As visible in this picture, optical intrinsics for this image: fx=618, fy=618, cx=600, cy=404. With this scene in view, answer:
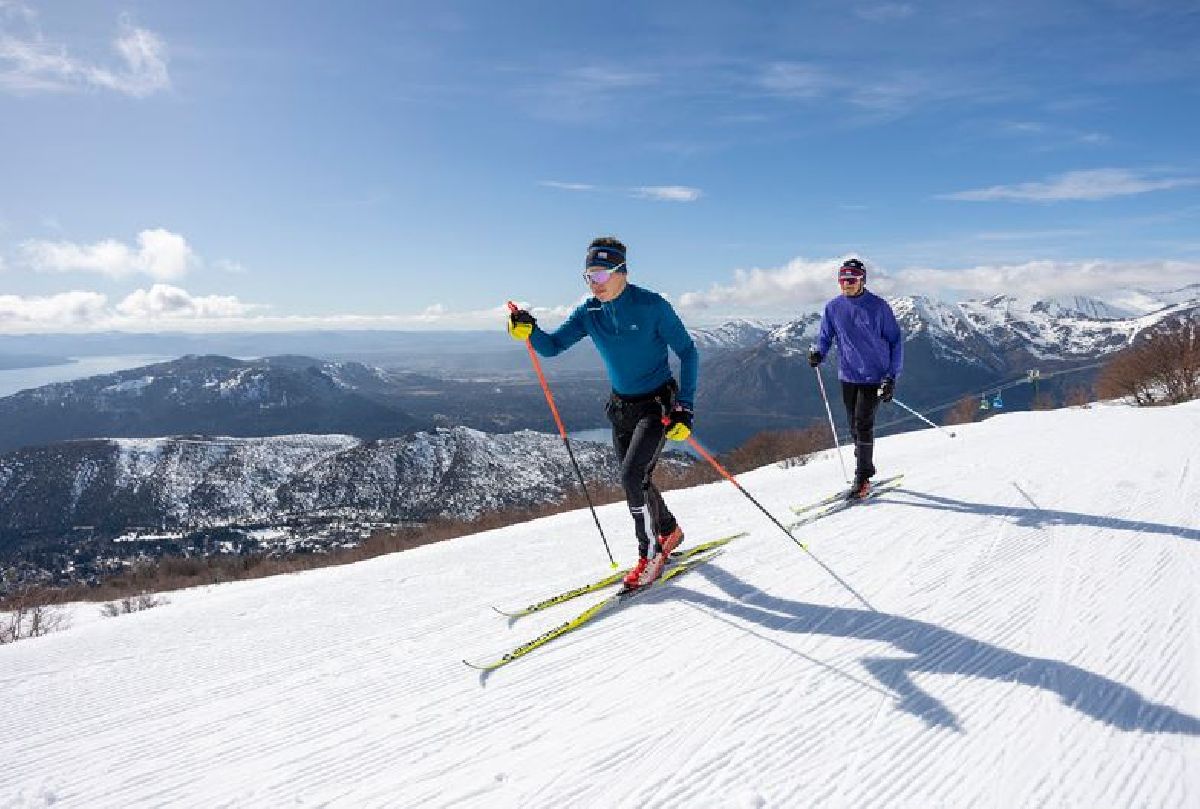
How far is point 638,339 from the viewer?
527 centimetres

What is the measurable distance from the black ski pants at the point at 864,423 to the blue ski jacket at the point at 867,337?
0.44 feet

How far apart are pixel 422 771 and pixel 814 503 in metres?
6.33

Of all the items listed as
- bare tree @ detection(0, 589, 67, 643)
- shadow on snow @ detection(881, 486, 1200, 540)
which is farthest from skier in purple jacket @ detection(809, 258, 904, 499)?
bare tree @ detection(0, 589, 67, 643)

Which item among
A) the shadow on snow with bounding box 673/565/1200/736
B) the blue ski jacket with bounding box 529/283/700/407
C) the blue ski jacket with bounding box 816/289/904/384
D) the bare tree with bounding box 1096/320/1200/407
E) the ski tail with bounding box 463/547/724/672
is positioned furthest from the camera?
the bare tree with bounding box 1096/320/1200/407

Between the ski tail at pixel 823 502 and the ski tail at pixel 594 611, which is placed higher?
the ski tail at pixel 823 502

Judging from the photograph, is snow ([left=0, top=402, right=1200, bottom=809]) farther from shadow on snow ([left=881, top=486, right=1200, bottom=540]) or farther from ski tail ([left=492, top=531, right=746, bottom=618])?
ski tail ([left=492, top=531, right=746, bottom=618])

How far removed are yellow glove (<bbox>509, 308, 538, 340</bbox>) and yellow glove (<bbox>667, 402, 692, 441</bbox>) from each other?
5.13ft

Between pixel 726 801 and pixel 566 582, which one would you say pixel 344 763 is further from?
pixel 566 582

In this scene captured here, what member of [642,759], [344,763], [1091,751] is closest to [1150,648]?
[1091,751]

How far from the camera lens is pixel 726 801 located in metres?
2.64

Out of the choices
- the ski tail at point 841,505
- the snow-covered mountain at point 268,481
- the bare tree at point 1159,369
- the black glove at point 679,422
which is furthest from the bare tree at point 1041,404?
the snow-covered mountain at point 268,481

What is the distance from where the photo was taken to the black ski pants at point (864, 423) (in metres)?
8.01

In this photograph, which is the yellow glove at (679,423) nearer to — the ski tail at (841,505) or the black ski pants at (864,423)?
the ski tail at (841,505)

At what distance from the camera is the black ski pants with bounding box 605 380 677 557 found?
533 cm
